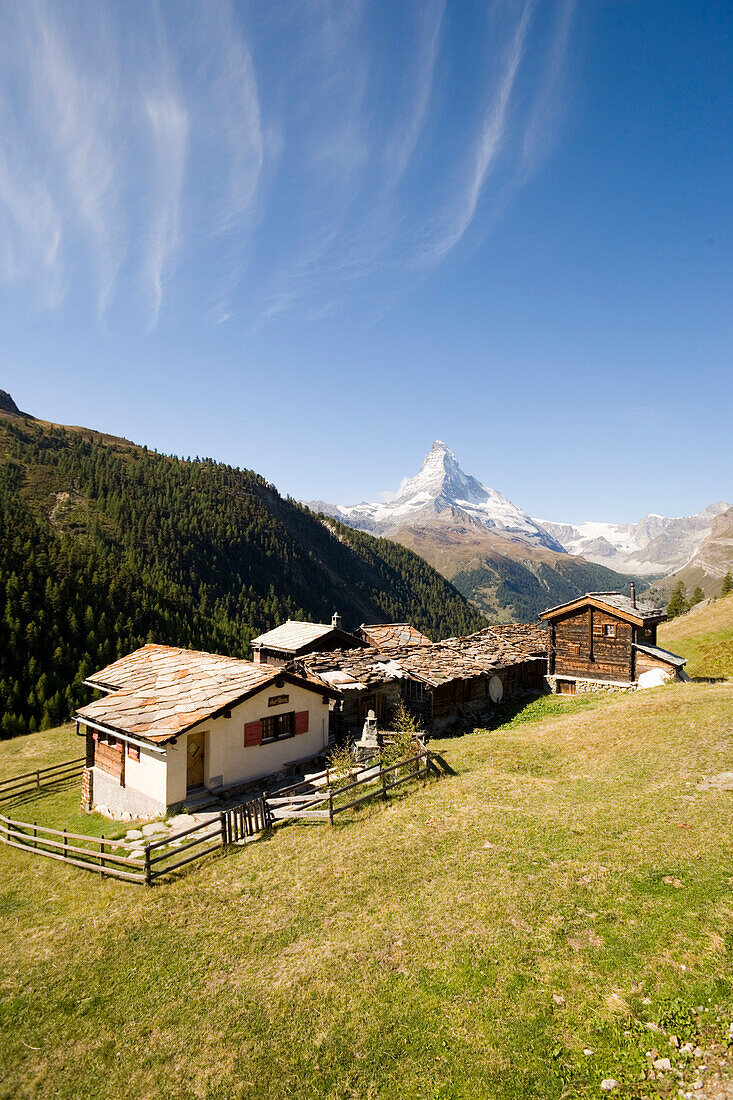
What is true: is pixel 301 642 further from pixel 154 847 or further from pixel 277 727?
pixel 154 847

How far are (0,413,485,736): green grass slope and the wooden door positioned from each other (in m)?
41.1

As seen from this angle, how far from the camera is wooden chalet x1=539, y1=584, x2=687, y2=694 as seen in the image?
125 ft

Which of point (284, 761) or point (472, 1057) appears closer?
point (472, 1057)

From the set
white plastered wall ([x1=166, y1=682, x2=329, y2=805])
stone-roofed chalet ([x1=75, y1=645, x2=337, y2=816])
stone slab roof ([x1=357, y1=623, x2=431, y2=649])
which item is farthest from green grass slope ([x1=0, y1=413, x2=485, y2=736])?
white plastered wall ([x1=166, y1=682, x2=329, y2=805])

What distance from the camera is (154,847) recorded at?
53.6 ft

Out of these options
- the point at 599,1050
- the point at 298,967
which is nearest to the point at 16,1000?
the point at 298,967

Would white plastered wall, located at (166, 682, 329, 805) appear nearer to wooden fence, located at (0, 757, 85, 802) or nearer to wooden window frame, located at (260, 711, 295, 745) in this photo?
wooden window frame, located at (260, 711, 295, 745)

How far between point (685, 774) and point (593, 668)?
2203 centimetres

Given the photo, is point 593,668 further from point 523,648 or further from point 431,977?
point 431,977

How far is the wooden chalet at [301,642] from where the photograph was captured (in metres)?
43.1

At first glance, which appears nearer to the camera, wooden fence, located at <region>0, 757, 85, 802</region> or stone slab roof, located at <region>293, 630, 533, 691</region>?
wooden fence, located at <region>0, 757, 85, 802</region>

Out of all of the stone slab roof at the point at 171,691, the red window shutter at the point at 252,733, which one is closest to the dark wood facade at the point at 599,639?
the stone slab roof at the point at 171,691

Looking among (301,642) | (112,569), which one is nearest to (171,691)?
(301,642)

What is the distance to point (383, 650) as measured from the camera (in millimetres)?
40406
